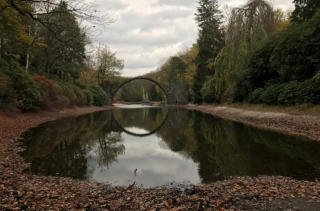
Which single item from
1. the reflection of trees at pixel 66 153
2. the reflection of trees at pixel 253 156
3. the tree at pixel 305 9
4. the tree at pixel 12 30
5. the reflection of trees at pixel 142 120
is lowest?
the reflection of trees at pixel 142 120

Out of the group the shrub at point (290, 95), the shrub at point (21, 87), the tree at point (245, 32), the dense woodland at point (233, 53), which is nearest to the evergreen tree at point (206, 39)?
the dense woodland at point (233, 53)

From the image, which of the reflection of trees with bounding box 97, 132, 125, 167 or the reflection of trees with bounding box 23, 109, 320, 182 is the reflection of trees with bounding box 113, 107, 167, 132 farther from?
the reflection of trees with bounding box 23, 109, 320, 182

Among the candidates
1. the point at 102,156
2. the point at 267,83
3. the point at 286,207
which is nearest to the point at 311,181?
the point at 286,207

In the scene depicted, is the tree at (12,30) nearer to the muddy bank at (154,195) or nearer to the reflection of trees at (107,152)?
the reflection of trees at (107,152)

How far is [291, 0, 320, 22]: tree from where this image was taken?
15.5 metres

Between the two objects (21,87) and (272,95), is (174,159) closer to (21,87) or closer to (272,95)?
(272,95)

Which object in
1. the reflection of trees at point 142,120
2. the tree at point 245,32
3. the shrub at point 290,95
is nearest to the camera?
→ the shrub at point 290,95

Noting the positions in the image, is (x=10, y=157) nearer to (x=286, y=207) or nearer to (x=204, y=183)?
(x=204, y=183)

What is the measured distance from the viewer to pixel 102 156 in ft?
24.5

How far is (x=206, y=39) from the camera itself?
1499 inches

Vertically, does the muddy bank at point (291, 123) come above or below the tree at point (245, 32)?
below

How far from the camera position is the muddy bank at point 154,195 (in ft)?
11.2

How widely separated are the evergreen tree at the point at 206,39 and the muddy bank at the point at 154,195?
34288 mm

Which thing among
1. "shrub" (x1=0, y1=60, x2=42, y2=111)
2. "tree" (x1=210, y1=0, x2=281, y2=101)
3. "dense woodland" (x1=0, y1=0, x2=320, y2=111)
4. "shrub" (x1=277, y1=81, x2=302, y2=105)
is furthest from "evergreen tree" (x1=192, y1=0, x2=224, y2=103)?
"shrub" (x1=0, y1=60, x2=42, y2=111)
